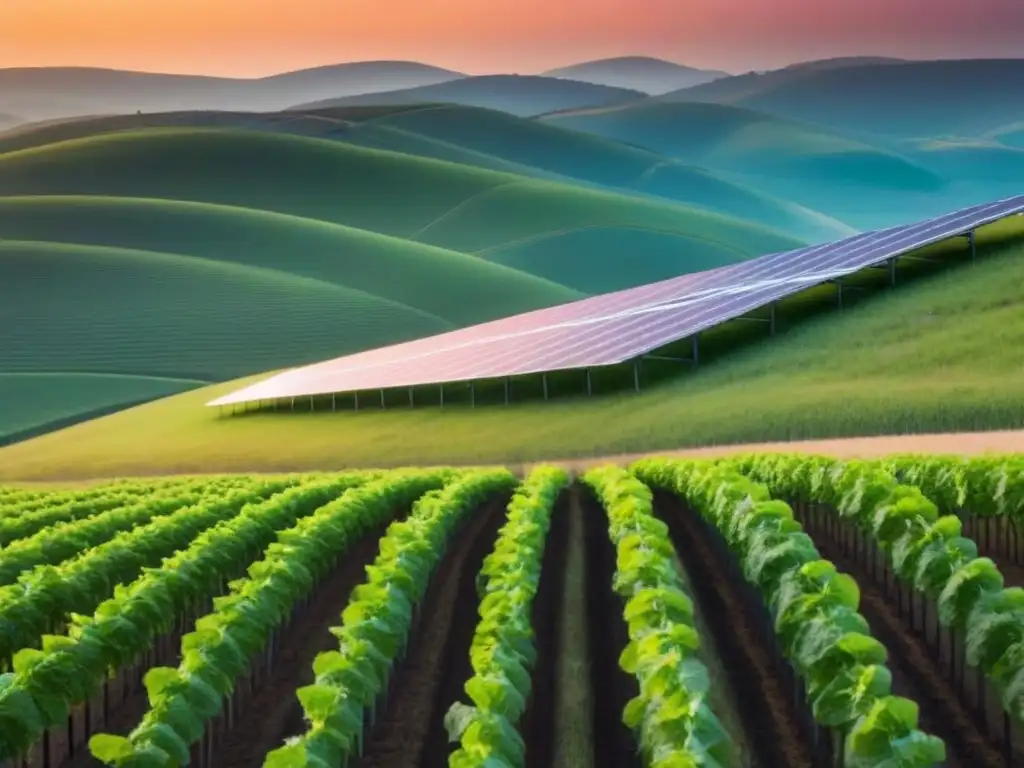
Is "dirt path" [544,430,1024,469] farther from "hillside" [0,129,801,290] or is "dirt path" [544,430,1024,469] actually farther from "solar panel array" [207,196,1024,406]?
"hillside" [0,129,801,290]

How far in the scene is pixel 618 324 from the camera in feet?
178

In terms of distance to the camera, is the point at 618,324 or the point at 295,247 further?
the point at 295,247

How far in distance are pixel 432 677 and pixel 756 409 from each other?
1116 inches

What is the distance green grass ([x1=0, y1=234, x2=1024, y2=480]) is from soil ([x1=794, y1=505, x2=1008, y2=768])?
21795 millimetres

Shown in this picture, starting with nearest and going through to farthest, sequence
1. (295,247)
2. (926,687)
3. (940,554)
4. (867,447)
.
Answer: (926,687) → (940,554) → (867,447) → (295,247)

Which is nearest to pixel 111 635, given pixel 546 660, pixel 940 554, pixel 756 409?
pixel 546 660

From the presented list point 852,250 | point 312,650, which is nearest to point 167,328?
point 852,250

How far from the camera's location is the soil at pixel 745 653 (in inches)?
589

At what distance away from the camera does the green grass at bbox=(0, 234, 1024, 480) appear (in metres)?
42.9

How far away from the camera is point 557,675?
17.7m

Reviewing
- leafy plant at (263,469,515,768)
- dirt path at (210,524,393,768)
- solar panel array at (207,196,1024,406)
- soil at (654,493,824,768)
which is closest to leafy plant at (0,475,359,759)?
dirt path at (210,524,393,768)

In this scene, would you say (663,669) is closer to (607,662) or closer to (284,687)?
(607,662)

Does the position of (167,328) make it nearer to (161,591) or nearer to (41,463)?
(41,463)

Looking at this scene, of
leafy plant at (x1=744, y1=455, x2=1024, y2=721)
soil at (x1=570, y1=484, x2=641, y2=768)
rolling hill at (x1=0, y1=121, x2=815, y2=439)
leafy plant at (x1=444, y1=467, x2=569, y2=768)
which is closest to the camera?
leafy plant at (x1=444, y1=467, x2=569, y2=768)
